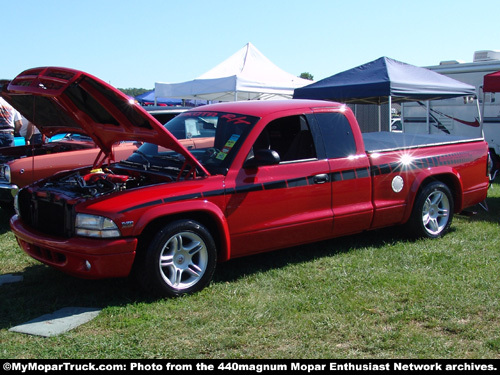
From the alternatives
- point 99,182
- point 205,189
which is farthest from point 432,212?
point 99,182

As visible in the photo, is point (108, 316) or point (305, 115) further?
point (305, 115)

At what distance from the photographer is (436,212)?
21.4 feet

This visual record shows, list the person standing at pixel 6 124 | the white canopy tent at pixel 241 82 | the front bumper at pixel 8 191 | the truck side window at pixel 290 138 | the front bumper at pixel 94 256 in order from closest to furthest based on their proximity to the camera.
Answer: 1. the front bumper at pixel 94 256
2. the truck side window at pixel 290 138
3. the front bumper at pixel 8 191
4. the person standing at pixel 6 124
5. the white canopy tent at pixel 241 82

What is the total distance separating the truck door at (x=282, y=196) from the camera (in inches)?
191

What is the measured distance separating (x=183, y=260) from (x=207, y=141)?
4.17 feet

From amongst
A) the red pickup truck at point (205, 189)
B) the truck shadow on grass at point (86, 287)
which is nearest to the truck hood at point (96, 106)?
the red pickup truck at point (205, 189)

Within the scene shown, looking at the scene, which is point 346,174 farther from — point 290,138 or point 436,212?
point 436,212

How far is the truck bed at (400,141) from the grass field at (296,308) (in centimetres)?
114

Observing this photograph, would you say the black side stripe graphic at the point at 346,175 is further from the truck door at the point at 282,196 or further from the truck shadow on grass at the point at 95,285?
the truck shadow on grass at the point at 95,285

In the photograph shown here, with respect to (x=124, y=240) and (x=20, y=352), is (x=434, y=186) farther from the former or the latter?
(x=20, y=352)

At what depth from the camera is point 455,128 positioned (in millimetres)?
13406

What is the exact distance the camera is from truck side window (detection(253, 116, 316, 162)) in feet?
17.6
